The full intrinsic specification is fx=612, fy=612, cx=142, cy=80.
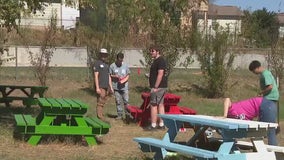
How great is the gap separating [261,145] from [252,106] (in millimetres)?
1040

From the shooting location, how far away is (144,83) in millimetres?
22094

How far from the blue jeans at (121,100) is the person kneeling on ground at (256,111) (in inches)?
214

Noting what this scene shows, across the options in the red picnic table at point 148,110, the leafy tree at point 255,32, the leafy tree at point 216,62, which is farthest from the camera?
the leafy tree at point 255,32

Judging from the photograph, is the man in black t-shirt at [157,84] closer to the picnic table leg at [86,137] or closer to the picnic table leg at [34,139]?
the picnic table leg at [86,137]

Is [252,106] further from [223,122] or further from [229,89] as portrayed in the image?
[229,89]

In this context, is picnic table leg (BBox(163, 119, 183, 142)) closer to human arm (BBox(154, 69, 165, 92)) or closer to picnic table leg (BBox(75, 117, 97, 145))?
picnic table leg (BBox(75, 117, 97, 145))

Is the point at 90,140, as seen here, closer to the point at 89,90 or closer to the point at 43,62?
the point at 89,90

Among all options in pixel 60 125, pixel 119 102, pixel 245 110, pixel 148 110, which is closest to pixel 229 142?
pixel 245 110

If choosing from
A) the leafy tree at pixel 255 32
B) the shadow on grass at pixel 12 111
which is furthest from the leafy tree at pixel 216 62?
the shadow on grass at pixel 12 111

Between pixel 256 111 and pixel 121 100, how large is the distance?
18.9 ft

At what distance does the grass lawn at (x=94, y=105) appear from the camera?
373 inches

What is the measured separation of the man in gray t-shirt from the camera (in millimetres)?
14070

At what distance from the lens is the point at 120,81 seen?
46.3 feet

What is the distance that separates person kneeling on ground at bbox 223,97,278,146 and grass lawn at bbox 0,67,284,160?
1.43m
